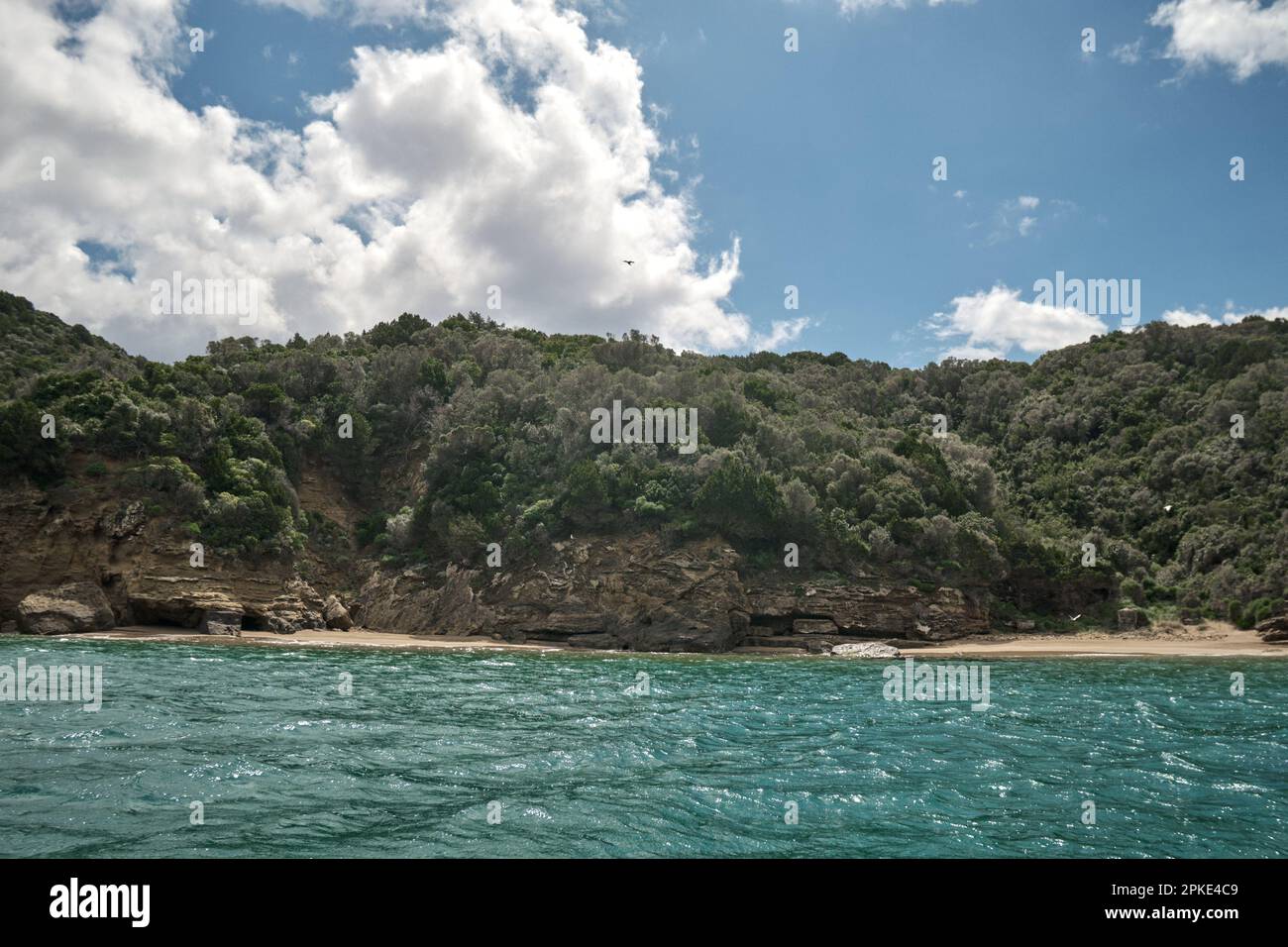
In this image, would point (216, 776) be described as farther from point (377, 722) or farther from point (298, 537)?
point (298, 537)

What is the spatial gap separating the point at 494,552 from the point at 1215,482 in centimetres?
5086

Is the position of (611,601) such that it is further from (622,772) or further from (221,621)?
(622,772)

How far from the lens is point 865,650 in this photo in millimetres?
38094

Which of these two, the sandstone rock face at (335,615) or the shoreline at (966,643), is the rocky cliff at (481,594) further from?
the shoreline at (966,643)

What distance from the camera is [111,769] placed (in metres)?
10.2

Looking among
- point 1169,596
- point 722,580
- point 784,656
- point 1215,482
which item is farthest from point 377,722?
point 1215,482
